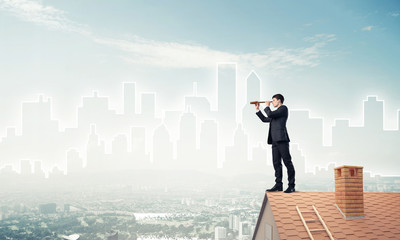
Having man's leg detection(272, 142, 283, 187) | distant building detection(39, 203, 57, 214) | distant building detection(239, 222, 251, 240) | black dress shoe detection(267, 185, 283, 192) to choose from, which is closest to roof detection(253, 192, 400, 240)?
black dress shoe detection(267, 185, 283, 192)

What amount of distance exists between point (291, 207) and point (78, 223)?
264ft

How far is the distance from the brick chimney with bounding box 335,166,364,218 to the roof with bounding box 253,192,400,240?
24cm

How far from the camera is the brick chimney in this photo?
12820mm

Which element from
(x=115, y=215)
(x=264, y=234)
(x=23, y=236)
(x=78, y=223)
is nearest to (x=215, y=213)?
(x=115, y=215)

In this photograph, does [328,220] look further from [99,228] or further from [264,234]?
[99,228]

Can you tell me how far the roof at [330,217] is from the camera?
11883 mm

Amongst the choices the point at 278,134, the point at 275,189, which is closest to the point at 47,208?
the point at 275,189

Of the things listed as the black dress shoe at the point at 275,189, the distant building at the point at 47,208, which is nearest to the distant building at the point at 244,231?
the black dress shoe at the point at 275,189

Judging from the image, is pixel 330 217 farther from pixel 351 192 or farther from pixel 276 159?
pixel 276 159

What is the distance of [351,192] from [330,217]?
120 cm

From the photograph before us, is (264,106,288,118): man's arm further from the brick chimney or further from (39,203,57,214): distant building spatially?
(39,203,57,214): distant building

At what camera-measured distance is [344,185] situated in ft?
42.2

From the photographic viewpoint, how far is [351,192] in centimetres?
1291

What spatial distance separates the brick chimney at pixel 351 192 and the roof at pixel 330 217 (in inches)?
9.3
